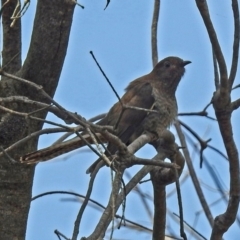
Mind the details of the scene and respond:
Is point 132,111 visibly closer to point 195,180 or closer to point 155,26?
point 155,26

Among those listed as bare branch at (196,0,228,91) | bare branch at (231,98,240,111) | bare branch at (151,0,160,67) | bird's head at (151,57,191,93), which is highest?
bird's head at (151,57,191,93)

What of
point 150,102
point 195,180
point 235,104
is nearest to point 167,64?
point 150,102

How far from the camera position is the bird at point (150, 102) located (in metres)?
5.64

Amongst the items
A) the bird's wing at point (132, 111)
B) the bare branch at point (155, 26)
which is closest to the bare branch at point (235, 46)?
the bare branch at point (155, 26)

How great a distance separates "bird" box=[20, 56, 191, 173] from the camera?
5641mm

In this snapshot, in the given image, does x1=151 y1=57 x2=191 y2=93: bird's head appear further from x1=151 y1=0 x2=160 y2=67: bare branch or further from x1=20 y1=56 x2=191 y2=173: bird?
x1=151 y1=0 x2=160 y2=67: bare branch

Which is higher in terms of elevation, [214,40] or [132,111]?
[132,111]

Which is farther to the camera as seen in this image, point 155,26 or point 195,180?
point 155,26

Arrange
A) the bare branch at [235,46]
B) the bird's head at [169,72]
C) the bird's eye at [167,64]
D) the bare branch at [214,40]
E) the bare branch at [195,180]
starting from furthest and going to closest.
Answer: the bird's eye at [167,64] < the bird's head at [169,72] < the bare branch at [195,180] < the bare branch at [235,46] < the bare branch at [214,40]

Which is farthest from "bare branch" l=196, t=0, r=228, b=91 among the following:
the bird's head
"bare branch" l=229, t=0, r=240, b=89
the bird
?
Answer: the bird's head

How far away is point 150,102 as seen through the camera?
5.94 m

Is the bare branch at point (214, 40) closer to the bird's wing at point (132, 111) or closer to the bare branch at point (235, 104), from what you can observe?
the bare branch at point (235, 104)

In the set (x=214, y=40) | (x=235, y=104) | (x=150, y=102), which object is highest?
(x=150, y=102)

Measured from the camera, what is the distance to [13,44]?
160 inches
